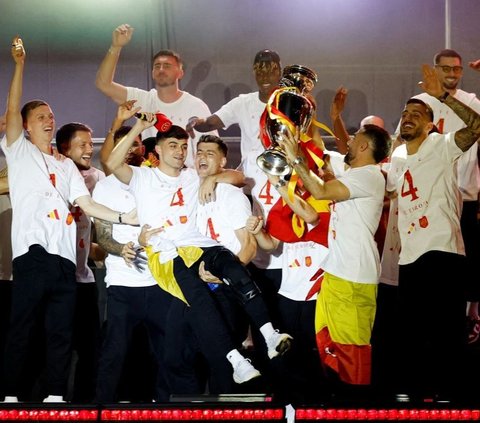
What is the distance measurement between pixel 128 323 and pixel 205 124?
1658 mm

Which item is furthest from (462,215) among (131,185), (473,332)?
(131,185)

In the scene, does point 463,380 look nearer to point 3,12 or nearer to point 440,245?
point 440,245

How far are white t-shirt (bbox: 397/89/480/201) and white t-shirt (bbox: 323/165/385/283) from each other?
3.19 feet

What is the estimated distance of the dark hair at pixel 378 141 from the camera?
19.7 ft

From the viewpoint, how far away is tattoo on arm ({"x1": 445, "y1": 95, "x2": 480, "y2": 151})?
581 centimetres

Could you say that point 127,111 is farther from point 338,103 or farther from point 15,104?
point 338,103

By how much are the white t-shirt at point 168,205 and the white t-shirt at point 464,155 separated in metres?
1.86

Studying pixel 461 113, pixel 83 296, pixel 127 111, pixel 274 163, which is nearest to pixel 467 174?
pixel 461 113

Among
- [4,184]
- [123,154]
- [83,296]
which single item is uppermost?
[123,154]

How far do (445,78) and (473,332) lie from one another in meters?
1.76

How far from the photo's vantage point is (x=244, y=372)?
5395mm

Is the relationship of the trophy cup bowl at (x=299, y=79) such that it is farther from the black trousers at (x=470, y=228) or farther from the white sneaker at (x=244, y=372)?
the white sneaker at (x=244, y=372)

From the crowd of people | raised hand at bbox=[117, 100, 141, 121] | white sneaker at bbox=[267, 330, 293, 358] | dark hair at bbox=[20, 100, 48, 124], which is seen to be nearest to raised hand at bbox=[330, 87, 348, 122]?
the crowd of people

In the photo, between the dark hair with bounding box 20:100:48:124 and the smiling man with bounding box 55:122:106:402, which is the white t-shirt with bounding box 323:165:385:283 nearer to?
the smiling man with bounding box 55:122:106:402
